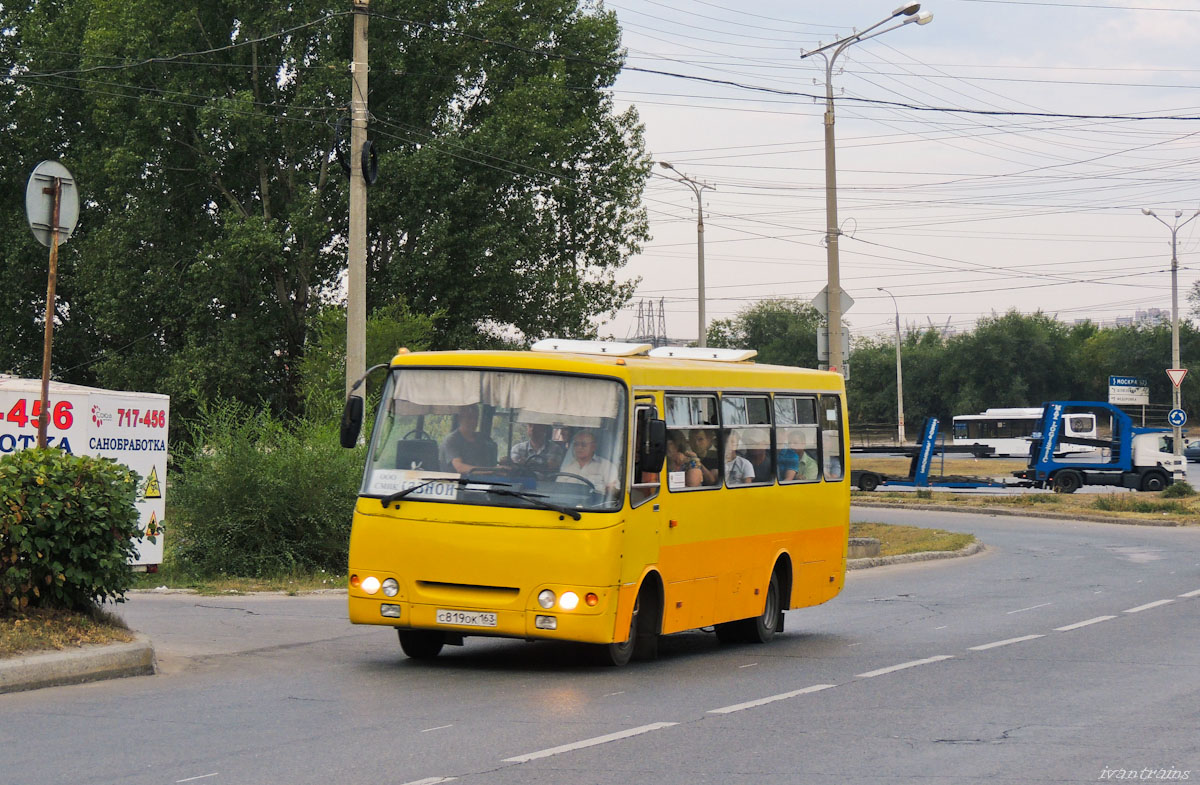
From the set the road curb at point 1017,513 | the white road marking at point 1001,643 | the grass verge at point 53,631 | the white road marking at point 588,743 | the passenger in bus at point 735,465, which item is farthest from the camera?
the road curb at point 1017,513

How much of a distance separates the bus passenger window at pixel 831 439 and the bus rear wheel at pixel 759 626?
63.3 inches

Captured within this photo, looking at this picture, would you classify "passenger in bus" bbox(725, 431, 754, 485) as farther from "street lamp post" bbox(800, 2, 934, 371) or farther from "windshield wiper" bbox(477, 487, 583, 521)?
"street lamp post" bbox(800, 2, 934, 371)

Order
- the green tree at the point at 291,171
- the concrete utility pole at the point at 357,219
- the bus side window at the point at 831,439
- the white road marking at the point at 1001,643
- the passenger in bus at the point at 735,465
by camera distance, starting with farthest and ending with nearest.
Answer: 1. the green tree at the point at 291,171
2. the concrete utility pole at the point at 357,219
3. the bus side window at the point at 831,439
4. the white road marking at the point at 1001,643
5. the passenger in bus at the point at 735,465

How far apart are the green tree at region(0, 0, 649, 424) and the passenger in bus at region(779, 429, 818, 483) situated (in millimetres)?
→ 27497

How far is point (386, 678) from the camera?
11.1m

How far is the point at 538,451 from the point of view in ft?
37.9

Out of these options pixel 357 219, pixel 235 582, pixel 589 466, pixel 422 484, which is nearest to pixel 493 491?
pixel 422 484

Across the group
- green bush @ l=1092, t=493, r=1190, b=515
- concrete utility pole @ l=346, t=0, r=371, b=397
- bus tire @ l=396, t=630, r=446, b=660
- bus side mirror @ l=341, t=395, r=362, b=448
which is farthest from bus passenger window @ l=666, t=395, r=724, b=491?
green bush @ l=1092, t=493, r=1190, b=515

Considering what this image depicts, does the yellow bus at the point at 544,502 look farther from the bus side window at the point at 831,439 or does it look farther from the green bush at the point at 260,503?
the green bush at the point at 260,503

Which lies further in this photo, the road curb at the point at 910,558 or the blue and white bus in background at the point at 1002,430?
the blue and white bus in background at the point at 1002,430

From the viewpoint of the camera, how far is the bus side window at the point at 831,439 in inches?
619

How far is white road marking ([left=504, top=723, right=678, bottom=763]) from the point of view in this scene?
7.88m

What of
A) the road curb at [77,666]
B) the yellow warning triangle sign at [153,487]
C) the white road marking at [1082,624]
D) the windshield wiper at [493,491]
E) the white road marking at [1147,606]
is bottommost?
the white road marking at [1147,606]

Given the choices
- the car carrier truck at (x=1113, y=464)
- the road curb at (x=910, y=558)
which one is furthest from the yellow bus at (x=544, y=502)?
the car carrier truck at (x=1113, y=464)
